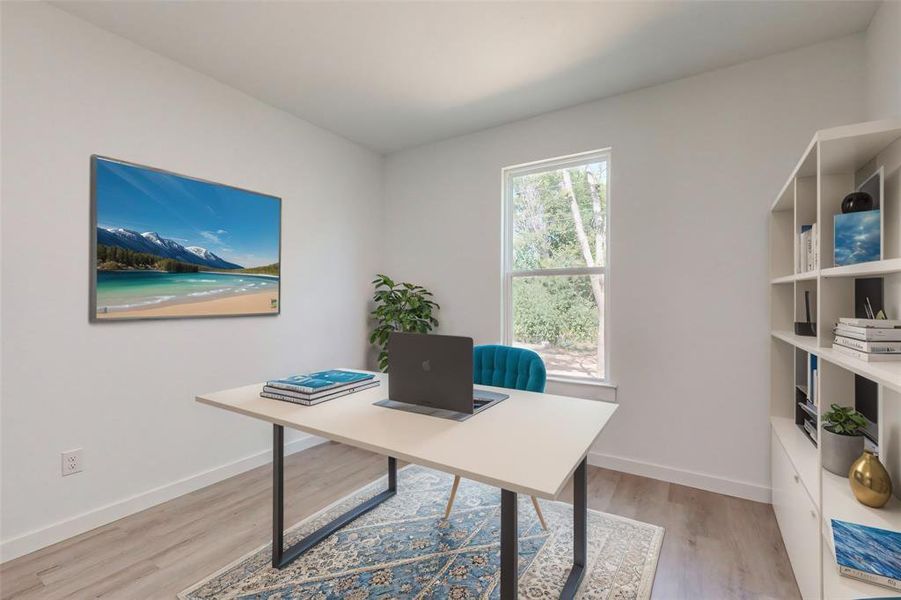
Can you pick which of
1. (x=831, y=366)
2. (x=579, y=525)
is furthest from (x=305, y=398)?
(x=831, y=366)

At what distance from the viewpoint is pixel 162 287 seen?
8.11ft

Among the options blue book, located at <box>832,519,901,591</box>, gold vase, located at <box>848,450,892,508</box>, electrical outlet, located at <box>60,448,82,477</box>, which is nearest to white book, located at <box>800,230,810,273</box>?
gold vase, located at <box>848,450,892,508</box>

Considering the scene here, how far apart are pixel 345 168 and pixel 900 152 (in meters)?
3.53

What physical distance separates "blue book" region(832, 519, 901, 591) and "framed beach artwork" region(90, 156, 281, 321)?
324 centimetres

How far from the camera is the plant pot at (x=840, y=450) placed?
1.59 m

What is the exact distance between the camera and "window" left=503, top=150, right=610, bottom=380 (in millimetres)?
3064

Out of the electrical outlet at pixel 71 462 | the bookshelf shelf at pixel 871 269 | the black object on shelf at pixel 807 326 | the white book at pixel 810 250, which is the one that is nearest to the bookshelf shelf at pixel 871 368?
the bookshelf shelf at pixel 871 269

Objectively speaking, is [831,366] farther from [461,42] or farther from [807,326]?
[461,42]

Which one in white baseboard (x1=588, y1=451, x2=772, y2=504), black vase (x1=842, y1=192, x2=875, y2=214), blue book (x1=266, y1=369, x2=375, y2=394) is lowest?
white baseboard (x1=588, y1=451, x2=772, y2=504)

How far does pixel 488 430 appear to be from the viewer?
144cm

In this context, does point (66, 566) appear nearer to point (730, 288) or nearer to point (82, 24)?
point (82, 24)

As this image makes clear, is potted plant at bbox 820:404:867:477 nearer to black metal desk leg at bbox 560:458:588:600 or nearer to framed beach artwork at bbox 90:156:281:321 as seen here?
black metal desk leg at bbox 560:458:588:600

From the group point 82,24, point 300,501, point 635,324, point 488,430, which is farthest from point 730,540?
point 82,24

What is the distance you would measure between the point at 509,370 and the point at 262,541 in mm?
1556
